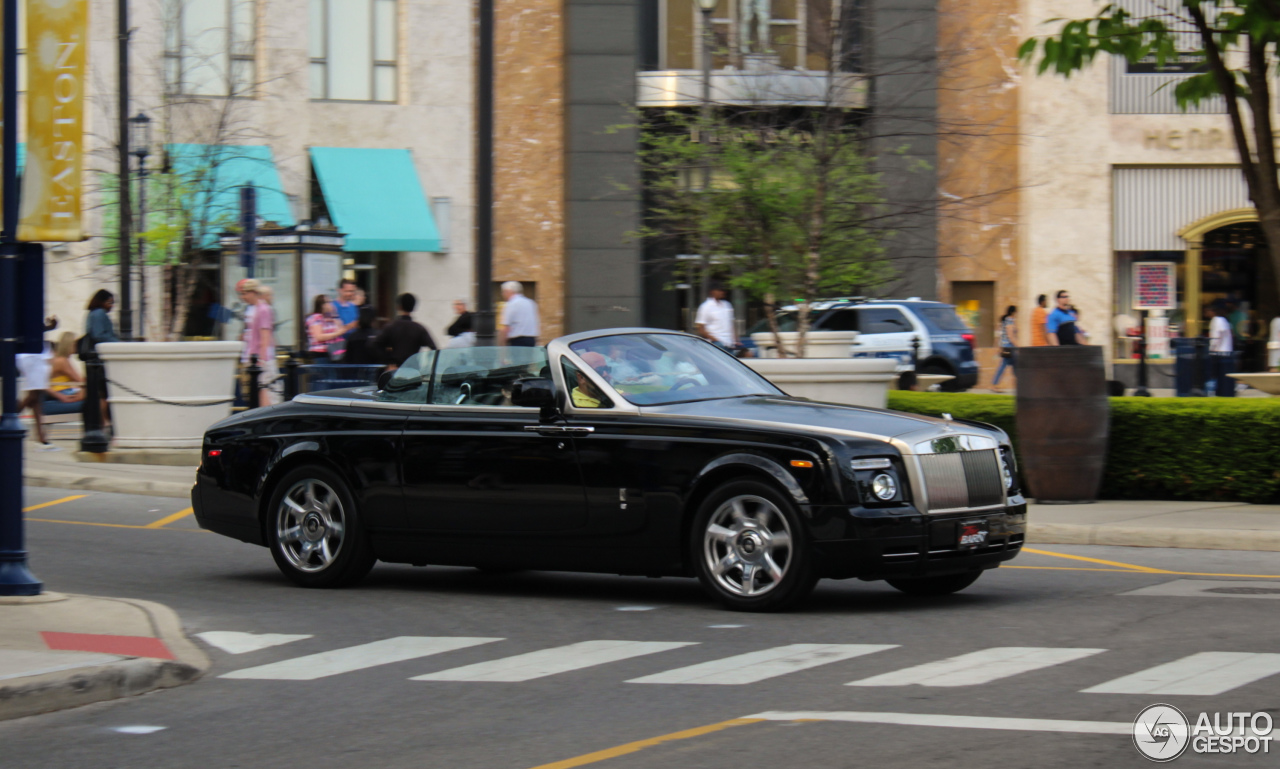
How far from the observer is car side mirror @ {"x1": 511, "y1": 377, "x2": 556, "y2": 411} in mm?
9125

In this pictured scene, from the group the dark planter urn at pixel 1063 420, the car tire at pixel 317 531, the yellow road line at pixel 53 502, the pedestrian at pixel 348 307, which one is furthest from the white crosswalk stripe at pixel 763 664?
the pedestrian at pixel 348 307

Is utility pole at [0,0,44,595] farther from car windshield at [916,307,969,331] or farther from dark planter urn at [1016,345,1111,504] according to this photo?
car windshield at [916,307,969,331]

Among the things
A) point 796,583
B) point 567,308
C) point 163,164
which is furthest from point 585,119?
point 796,583

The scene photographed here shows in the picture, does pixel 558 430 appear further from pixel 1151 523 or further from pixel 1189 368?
pixel 1189 368

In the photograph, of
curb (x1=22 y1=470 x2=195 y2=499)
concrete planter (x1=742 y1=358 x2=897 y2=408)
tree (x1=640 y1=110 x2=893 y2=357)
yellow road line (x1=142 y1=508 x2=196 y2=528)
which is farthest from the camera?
tree (x1=640 y1=110 x2=893 y2=357)

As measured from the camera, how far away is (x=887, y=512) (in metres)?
8.36

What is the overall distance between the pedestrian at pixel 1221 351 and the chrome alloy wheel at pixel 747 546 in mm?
12569

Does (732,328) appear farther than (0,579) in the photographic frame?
Yes

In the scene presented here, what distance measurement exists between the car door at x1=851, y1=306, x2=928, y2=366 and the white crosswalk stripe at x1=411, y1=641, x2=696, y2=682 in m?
19.2

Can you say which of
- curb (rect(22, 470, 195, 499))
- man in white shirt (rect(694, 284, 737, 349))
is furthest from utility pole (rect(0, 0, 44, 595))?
man in white shirt (rect(694, 284, 737, 349))

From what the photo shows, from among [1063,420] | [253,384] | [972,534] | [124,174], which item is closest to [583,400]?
[972,534]

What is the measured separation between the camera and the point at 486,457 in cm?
939

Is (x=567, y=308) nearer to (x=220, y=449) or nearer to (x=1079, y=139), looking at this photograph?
(x=1079, y=139)

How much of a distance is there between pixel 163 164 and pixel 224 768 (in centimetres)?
2313
